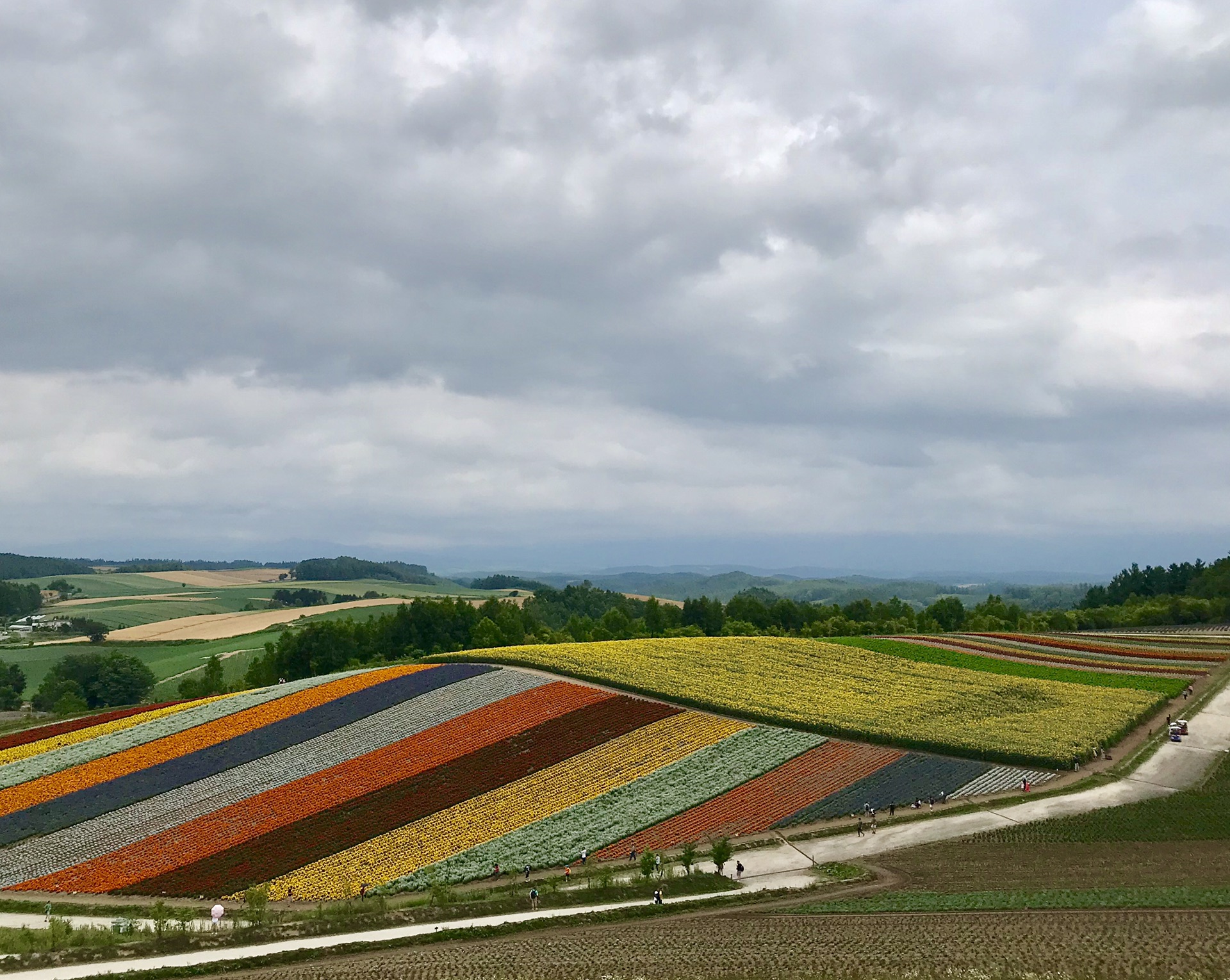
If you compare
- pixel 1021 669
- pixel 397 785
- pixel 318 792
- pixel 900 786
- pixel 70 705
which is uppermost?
pixel 1021 669

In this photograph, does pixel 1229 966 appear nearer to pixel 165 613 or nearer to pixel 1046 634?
pixel 1046 634

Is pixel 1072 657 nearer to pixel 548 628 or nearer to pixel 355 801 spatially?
pixel 548 628

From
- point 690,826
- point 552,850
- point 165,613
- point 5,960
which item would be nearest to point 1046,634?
point 690,826

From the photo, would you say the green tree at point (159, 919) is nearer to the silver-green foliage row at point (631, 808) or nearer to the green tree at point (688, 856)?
the silver-green foliage row at point (631, 808)

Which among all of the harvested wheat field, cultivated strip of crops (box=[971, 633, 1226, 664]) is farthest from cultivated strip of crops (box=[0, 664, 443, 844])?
the harvested wheat field

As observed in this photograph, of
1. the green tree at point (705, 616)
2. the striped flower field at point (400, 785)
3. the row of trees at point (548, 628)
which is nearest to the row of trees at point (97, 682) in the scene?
the row of trees at point (548, 628)

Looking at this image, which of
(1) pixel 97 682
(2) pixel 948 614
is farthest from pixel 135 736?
(2) pixel 948 614
